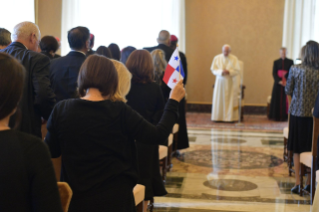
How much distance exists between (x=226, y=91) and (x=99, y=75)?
8.72 metres

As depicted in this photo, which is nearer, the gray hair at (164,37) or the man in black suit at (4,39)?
the man in black suit at (4,39)

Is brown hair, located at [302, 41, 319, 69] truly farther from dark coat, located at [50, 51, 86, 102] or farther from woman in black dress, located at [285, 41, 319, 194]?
dark coat, located at [50, 51, 86, 102]

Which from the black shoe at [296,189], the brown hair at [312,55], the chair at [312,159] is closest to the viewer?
the chair at [312,159]

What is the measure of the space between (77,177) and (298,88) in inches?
129

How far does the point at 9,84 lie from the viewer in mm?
1160

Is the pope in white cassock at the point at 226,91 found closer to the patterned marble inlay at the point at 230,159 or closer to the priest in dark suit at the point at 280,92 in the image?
the priest in dark suit at the point at 280,92

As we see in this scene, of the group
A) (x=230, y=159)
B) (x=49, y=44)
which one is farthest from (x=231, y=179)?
(x=49, y=44)

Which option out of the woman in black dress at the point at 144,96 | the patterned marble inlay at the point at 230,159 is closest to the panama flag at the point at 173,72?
the woman in black dress at the point at 144,96

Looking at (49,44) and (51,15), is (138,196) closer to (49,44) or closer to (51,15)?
(49,44)

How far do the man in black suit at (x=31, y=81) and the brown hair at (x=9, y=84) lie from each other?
174cm

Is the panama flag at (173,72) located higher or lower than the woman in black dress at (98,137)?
higher

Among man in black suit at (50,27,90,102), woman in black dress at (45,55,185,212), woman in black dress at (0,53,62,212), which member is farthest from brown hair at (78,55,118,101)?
man in black suit at (50,27,90,102)

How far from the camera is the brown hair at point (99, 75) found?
191 centimetres

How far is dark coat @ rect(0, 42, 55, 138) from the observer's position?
9.53 feet
